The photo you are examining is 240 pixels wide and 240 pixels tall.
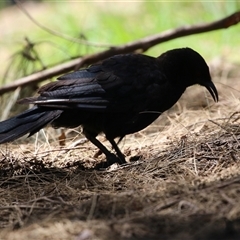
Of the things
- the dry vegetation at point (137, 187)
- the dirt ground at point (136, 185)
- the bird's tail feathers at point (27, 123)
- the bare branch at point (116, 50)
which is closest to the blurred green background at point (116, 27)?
the bare branch at point (116, 50)

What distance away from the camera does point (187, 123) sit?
5312 mm

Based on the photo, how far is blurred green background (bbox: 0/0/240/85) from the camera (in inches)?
340

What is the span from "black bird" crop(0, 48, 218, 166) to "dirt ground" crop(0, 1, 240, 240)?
304 millimetres

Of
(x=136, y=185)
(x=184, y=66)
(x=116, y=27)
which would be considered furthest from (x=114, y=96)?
(x=116, y=27)

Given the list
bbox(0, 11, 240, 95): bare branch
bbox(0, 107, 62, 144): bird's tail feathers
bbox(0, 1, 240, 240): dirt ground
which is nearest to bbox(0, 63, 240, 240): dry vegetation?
bbox(0, 1, 240, 240): dirt ground

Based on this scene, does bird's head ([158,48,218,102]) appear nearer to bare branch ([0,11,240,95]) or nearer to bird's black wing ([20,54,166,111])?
bird's black wing ([20,54,166,111])

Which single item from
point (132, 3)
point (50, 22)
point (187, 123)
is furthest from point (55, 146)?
point (132, 3)

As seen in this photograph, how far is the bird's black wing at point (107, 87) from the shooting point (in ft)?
14.2

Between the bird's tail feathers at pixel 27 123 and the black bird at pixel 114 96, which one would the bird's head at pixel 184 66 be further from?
the bird's tail feathers at pixel 27 123

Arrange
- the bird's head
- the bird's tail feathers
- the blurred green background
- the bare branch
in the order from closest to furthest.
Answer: the bird's tail feathers → the bird's head → the bare branch → the blurred green background

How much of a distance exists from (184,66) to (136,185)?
1.41 meters

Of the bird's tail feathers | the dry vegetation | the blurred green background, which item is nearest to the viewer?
the dry vegetation

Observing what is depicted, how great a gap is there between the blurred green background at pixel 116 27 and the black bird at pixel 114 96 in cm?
284

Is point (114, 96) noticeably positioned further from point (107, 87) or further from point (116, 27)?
point (116, 27)
